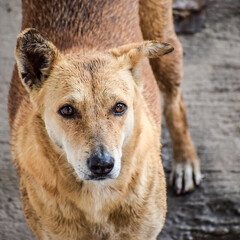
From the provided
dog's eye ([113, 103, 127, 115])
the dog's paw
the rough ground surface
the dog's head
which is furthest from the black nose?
the dog's paw

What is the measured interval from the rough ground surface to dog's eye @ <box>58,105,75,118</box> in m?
1.88

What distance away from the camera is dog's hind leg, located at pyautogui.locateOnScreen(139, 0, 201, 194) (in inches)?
176

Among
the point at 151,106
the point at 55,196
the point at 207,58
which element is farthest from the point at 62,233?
the point at 207,58

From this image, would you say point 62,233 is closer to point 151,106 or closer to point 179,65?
point 151,106

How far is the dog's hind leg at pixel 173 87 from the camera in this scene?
4.46m

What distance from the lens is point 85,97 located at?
3031mm

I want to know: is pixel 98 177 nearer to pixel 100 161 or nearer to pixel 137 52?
pixel 100 161

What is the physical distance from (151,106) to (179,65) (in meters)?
0.92

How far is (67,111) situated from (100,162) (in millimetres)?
386

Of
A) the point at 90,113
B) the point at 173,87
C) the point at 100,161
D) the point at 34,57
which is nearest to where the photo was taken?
the point at 100,161

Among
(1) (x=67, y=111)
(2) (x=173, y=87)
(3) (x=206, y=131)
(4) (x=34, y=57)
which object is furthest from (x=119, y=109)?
(3) (x=206, y=131)

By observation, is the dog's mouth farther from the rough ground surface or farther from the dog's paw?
the dog's paw

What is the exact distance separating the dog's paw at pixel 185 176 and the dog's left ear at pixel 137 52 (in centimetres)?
182

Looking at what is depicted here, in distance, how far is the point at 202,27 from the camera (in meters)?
6.40
